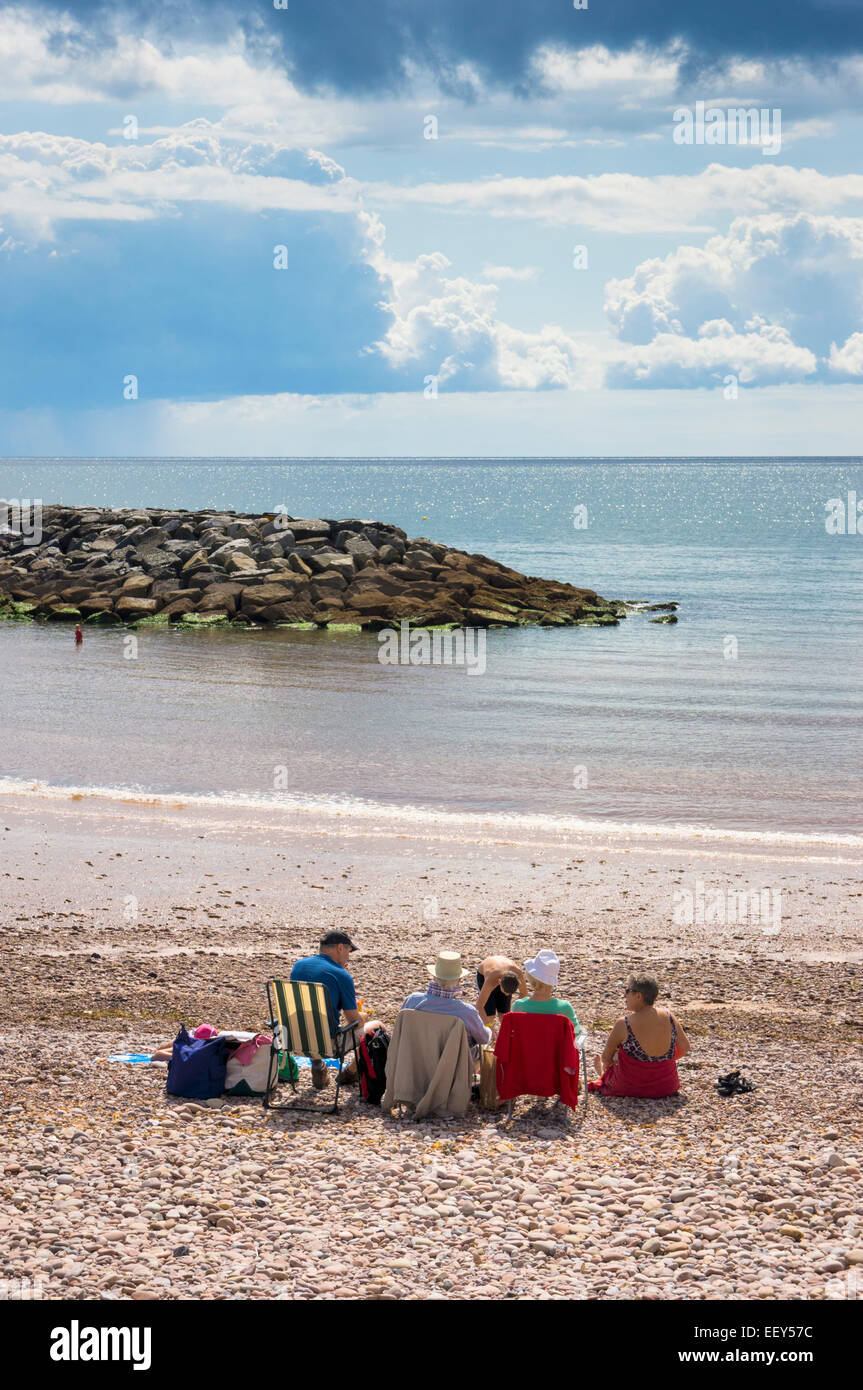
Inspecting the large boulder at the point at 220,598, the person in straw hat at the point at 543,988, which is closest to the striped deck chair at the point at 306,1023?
the person in straw hat at the point at 543,988

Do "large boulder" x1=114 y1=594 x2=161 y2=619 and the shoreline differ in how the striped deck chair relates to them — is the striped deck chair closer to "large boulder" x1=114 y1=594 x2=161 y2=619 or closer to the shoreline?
the shoreline

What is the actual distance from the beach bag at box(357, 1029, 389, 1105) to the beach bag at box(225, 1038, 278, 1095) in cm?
62

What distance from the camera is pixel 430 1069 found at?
856 centimetres

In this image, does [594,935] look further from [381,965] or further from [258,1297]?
[258,1297]

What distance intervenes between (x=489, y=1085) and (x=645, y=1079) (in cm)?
113

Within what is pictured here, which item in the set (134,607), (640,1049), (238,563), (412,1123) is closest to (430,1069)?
(412,1123)

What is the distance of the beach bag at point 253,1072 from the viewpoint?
8.64m

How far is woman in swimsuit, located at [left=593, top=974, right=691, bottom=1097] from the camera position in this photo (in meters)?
8.77

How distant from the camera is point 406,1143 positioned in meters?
7.85

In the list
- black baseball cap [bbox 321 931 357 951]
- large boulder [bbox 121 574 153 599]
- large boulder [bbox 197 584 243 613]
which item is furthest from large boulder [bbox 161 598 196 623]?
black baseball cap [bbox 321 931 357 951]

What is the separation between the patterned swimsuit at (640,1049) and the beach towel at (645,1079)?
0.02 m

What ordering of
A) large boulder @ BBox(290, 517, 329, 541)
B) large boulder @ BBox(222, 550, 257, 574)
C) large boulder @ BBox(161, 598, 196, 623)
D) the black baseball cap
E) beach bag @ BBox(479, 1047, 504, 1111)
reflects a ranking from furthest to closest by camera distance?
1. large boulder @ BBox(290, 517, 329, 541)
2. large boulder @ BBox(222, 550, 257, 574)
3. large boulder @ BBox(161, 598, 196, 623)
4. the black baseball cap
5. beach bag @ BBox(479, 1047, 504, 1111)

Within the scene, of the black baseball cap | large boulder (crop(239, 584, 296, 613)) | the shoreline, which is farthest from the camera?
large boulder (crop(239, 584, 296, 613))
